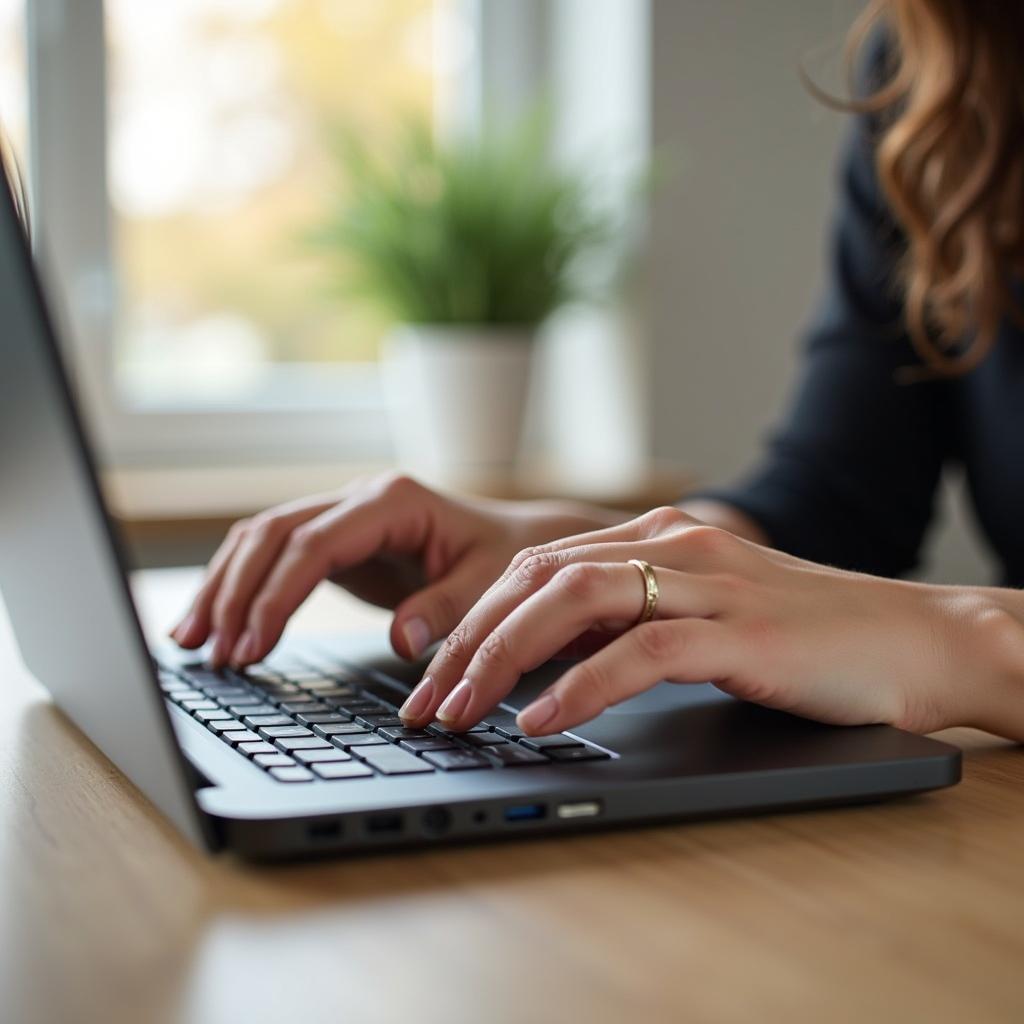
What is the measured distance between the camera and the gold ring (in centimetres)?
58

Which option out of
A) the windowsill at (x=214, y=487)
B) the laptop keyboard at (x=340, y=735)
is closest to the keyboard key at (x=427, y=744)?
the laptop keyboard at (x=340, y=735)

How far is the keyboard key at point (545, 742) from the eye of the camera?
1.77 feet

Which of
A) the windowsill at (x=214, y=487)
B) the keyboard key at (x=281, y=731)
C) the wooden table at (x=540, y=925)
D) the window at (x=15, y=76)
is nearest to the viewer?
the wooden table at (x=540, y=925)

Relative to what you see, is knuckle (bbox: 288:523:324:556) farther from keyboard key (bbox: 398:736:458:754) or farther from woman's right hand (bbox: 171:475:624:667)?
keyboard key (bbox: 398:736:458:754)

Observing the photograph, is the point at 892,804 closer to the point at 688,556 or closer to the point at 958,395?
the point at 688,556

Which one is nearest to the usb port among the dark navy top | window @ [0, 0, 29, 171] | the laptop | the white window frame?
the laptop

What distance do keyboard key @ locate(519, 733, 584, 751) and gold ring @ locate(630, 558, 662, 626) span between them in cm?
6

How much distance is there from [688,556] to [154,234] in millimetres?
1847

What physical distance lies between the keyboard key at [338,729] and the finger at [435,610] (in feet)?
0.49

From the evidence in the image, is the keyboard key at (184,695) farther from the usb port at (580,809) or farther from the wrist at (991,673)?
the wrist at (991,673)

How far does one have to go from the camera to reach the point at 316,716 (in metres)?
0.60

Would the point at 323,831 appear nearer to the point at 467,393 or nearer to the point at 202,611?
the point at 202,611

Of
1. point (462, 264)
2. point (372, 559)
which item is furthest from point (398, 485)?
point (462, 264)

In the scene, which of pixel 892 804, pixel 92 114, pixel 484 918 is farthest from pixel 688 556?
pixel 92 114
